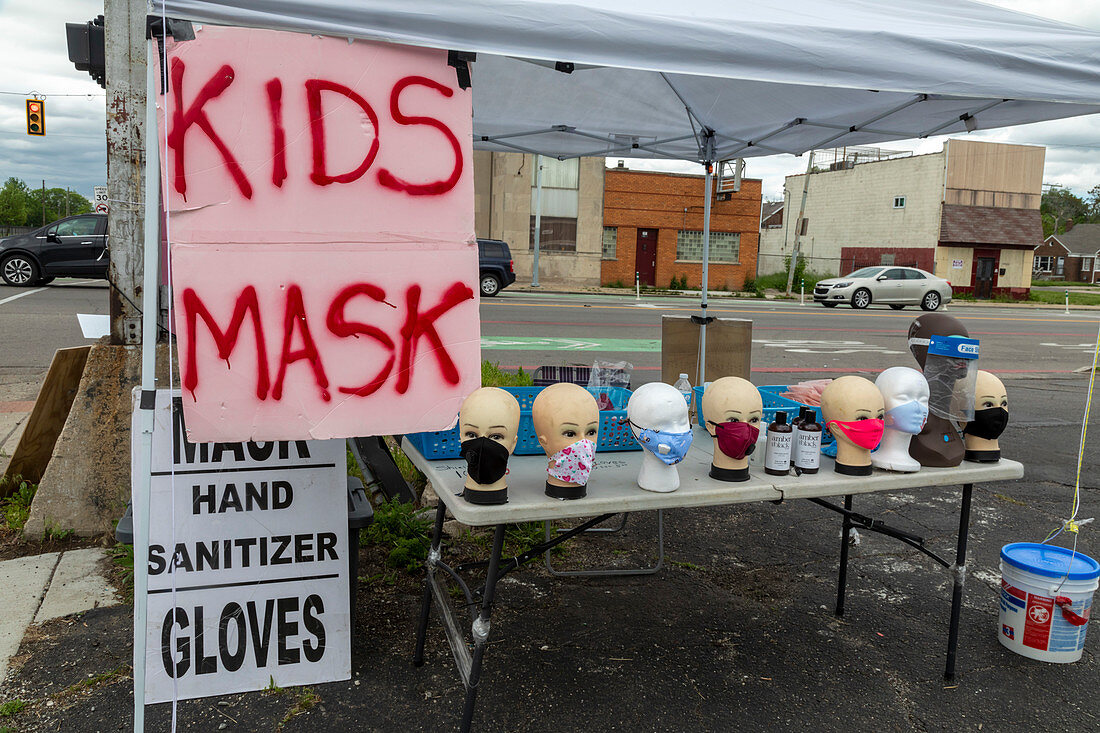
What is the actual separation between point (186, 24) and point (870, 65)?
2121mm

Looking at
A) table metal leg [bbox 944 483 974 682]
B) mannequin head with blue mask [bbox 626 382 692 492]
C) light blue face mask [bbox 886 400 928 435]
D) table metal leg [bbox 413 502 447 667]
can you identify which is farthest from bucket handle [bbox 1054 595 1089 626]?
table metal leg [bbox 413 502 447 667]

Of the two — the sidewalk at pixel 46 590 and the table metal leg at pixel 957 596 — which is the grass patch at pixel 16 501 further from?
the table metal leg at pixel 957 596

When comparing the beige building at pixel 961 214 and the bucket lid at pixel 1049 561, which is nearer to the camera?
the bucket lid at pixel 1049 561

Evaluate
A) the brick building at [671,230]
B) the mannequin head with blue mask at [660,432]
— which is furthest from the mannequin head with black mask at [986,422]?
the brick building at [671,230]

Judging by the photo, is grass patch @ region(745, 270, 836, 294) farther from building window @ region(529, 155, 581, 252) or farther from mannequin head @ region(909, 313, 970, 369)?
mannequin head @ region(909, 313, 970, 369)

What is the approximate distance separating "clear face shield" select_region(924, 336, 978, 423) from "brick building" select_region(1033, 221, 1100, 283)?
3224 inches

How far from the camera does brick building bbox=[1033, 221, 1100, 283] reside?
2822 inches

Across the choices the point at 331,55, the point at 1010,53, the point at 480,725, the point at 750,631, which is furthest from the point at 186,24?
the point at 750,631

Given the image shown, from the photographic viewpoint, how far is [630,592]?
3.56 metres

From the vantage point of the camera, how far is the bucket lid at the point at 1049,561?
9.61 ft

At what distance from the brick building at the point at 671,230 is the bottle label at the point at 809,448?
90.3ft

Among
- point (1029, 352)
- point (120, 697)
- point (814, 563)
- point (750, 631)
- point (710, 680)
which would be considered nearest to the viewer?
point (120, 697)

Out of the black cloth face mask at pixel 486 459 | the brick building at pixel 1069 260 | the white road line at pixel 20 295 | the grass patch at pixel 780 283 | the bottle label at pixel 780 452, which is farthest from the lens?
the brick building at pixel 1069 260

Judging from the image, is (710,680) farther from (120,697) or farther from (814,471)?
(120,697)
